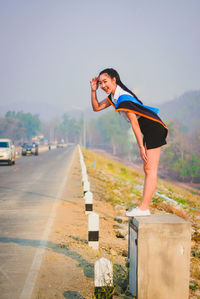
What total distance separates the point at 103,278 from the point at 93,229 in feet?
8.25

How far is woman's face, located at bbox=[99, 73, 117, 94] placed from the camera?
4266 mm

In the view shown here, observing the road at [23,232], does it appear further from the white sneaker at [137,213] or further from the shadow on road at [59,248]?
the white sneaker at [137,213]

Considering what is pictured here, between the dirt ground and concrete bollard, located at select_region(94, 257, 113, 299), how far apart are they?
50cm

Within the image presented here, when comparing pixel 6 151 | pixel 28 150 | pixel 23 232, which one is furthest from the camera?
pixel 28 150

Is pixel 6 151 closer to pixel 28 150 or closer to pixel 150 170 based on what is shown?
pixel 28 150

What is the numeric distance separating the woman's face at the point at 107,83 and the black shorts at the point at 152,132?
0.51 metres

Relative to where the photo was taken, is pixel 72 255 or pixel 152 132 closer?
pixel 152 132

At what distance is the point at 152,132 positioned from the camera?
4117 mm

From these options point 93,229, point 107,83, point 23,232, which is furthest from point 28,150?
point 107,83

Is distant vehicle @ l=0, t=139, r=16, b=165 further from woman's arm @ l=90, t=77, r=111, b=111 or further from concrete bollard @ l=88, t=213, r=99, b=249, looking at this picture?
woman's arm @ l=90, t=77, r=111, b=111

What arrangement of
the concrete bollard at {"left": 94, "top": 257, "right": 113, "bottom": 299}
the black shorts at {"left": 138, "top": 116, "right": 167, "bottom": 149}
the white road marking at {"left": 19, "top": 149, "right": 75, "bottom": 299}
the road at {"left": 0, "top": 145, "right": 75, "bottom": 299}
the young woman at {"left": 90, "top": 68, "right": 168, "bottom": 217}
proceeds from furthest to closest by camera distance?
the road at {"left": 0, "top": 145, "right": 75, "bottom": 299}, the white road marking at {"left": 19, "top": 149, "right": 75, "bottom": 299}, the black shorts at {"left": 138, "top": 116, "right": 167, "bottom": 149}, the young woman at {"left": 90, "top": 68, "right": 168, "bottom": 217}, the concrete bollard at {"left": 94, "top": 257, "right": 113, "bottom": 299}

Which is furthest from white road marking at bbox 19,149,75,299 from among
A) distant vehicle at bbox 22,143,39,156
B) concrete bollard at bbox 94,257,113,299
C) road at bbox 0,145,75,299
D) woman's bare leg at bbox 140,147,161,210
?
distant vehicle at bbox 22,143,39,156

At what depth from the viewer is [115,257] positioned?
6.12 m

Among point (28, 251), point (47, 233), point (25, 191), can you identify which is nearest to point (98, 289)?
point (28, 251)
